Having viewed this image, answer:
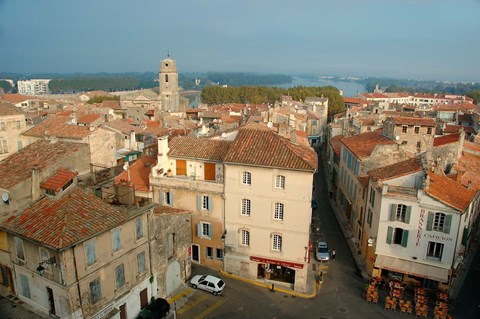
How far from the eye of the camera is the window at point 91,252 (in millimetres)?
23898

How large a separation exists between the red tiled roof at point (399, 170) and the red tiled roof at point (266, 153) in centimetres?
658

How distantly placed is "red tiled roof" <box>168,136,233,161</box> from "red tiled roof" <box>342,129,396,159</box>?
17.6 metres

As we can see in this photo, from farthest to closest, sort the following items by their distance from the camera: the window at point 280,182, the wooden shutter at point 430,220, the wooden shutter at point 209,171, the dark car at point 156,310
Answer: the wooden shutter at point 209,171 < the window at point 280,182 < the wooden shutter at point 430,220 < the dark car at point 156,310

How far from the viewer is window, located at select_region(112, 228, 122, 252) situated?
2577 centimetres

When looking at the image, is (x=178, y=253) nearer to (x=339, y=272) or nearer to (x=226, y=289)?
(x=226, y=289)

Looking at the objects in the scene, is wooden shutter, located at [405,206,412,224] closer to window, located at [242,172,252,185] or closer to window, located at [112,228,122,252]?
window, located at [242,172,252,185]

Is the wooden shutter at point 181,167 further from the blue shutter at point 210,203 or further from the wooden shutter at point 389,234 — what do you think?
the wooden shutter at point 389,234

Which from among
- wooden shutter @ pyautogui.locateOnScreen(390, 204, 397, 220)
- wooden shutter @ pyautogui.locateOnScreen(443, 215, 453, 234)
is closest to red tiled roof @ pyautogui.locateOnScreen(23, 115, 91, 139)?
wooden shutter @ pyautogui.locateOnScreen(390, 204, 397, 220)

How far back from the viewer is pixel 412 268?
32.6m

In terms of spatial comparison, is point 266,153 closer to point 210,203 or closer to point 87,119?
point 210,203

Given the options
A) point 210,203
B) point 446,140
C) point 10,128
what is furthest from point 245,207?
point 10,128

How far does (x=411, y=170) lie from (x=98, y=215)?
2645cm

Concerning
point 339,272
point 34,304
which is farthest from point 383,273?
point 34,304

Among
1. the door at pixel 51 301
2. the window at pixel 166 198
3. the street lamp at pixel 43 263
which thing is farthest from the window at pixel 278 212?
the door at pixel 51 301
